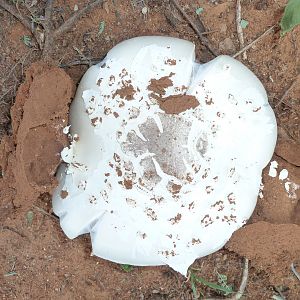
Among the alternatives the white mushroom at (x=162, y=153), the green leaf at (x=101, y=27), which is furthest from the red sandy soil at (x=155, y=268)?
the white mushroom at (x=162, y=153)

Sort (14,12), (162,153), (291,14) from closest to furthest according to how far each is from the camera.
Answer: (162,153) → (291,14) → (14,12)

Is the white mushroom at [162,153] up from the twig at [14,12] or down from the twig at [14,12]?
down

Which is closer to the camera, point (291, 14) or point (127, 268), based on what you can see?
point (291, 14)

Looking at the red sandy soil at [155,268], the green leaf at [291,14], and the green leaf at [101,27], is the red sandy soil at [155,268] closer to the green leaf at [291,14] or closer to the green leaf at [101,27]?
the green leaf at [101,27]

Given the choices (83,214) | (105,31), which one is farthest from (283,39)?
(83,214)

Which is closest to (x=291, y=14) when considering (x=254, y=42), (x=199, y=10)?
(x=254, y=42)

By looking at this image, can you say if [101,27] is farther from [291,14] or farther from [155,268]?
[155,268]
